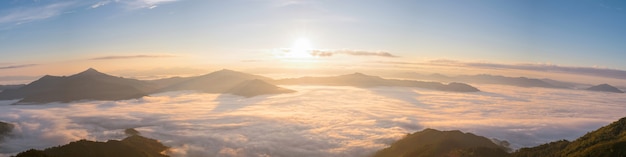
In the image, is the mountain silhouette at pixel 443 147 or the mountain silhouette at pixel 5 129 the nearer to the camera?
the mountain silhouette at pixel 443 147

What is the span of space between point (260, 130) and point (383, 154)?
7359 cm

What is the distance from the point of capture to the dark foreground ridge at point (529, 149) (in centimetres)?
7219

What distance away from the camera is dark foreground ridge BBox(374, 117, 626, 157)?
72188 millimetres

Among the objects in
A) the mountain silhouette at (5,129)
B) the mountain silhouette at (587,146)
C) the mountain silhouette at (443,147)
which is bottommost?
the mountain silhouette at (5,129)

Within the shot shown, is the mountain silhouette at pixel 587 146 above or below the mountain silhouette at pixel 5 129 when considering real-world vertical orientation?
above

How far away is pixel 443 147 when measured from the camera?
10981cm

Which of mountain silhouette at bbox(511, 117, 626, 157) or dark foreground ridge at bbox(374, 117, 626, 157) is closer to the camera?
dark foreground ridge at bbox(374, 117, 626, 157)

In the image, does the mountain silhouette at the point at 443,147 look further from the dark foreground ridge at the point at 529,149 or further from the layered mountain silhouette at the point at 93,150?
the layered mountain silhouette at the point at 93,150

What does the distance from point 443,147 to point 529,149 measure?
2253cm

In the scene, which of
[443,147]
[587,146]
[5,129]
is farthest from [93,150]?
[587,146]

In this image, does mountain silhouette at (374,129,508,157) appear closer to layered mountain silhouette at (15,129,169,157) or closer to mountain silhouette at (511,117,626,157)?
mountain silhouette at (511,117,626,157)

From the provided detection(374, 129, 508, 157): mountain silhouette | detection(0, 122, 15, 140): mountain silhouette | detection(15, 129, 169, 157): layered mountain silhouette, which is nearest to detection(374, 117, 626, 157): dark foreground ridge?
detection(374, 129, 508, 157): mountain silhouette

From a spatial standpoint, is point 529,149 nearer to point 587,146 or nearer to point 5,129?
point 587,146

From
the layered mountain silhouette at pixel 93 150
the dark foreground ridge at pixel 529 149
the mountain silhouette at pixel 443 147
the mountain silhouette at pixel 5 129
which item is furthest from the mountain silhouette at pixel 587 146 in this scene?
the mountain silhouette at pixel 5 129
